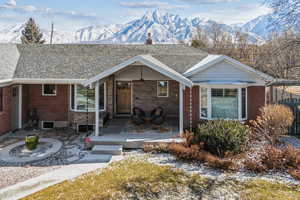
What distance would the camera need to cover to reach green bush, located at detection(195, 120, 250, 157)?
9.55 meters

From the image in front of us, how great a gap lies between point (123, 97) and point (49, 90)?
4.90 meters

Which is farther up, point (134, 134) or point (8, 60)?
point (8, 60)

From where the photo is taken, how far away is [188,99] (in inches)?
515

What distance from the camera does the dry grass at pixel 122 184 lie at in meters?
6.72

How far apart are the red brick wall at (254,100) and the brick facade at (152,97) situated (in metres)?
5.09

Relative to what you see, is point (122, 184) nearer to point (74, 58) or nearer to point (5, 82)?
point (5, 82)

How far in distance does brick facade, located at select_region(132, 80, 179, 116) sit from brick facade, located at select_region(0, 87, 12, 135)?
300 inches

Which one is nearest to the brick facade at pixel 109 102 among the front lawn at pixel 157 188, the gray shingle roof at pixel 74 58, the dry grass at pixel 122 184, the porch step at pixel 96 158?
the gray shingle roof at pixel 74 58

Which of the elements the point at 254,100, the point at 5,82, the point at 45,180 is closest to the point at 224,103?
the point at 254,100

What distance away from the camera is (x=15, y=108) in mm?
14016

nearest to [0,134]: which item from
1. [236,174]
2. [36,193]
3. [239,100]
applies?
[36,193]

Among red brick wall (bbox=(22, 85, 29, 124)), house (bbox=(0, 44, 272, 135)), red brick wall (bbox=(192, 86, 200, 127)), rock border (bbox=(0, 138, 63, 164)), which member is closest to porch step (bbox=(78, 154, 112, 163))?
rock border (bbox=(0, 138, 63, 164))

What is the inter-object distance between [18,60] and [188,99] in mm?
11461

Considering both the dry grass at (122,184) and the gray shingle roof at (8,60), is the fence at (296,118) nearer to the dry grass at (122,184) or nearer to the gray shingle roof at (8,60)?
the dry grass at (122,184)
